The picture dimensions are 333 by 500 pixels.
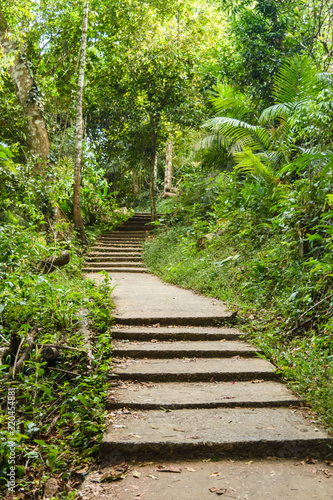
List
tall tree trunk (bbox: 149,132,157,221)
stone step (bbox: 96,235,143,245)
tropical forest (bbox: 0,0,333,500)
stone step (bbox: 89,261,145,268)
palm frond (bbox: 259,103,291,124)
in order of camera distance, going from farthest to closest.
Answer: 1. tall tree trunk (bbox: 149,132,157,221)
2. stone step (bbox: 96,235,143,245)
3. stone step (bbox: 89,261,145,268)
4. palm frond (bbox: 259,103,291,124)
5. tropical forest (bbox: 0,0,333,500)

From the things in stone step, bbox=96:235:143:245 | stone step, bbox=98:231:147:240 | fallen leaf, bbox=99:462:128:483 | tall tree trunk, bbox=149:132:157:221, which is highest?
tall tree trunk, bbox=149:132:157:221

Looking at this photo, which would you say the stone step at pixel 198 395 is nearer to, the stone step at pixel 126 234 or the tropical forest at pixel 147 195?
the tropical forest at pixel 147 195

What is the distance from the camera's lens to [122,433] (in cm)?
280

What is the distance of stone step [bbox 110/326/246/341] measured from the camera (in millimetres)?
4383

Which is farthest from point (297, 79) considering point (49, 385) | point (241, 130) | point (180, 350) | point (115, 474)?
point (115, 474)

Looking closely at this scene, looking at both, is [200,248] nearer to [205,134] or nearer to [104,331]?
[205,134]

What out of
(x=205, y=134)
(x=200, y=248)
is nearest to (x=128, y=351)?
(x=200, y=248)

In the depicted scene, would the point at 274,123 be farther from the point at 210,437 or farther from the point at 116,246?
the point at 210,437

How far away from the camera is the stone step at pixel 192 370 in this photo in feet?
12.0

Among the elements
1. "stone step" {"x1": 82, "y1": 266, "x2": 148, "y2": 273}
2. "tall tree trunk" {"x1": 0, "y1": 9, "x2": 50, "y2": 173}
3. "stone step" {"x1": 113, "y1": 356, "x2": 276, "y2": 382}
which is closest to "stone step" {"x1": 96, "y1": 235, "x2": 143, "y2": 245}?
"stone step" {"x1": 82, "y1": 266, "x2": 148, "y2": 273}

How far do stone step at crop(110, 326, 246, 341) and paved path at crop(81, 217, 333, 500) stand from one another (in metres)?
0.01

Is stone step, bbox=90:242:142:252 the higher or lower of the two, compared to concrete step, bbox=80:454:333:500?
higher

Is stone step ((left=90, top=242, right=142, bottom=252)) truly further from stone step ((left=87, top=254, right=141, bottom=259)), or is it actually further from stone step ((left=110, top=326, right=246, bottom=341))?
stone step ((left=110, top=326, right=246, bottom=341))

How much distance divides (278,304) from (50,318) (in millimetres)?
2599
